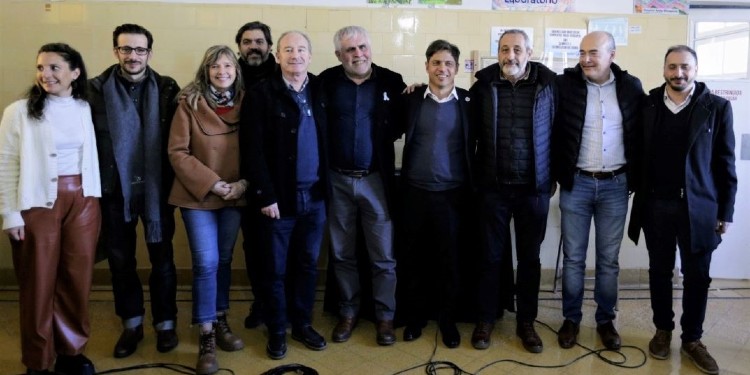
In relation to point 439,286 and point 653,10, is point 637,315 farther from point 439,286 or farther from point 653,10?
point 653,10

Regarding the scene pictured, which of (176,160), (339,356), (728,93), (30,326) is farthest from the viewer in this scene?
(728,93)

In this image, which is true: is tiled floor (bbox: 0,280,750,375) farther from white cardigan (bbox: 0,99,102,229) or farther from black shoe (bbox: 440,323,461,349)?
white cardigan (bbox: 0,99,102,229)

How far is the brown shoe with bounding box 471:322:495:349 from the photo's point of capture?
120 inches

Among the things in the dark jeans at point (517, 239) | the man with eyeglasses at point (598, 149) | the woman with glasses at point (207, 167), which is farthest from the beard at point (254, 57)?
the man with eyeglasses at point (598, 149)

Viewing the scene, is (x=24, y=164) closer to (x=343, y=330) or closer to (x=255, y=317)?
(x=255, y=317)

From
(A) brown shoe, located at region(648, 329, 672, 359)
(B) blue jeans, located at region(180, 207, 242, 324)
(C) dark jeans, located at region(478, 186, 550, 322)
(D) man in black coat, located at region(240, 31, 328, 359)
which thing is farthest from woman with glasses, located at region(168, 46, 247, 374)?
(A) brown shoe, located at region(648, 329, 672, 359)

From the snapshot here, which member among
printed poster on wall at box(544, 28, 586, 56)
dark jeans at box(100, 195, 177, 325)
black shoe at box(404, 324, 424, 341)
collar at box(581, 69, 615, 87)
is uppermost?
printed poster on wall at box(544, 28, 586, 56)

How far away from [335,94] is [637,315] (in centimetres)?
243

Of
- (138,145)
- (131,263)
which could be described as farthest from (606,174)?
(131,263)

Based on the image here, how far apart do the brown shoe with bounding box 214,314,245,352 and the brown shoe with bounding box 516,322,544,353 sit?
156 cm

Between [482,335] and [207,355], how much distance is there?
1466 millimetres

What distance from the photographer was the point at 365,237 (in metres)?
3.15

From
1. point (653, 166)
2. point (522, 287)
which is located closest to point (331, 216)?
point (522, 287)

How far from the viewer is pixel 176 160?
8.93ft
